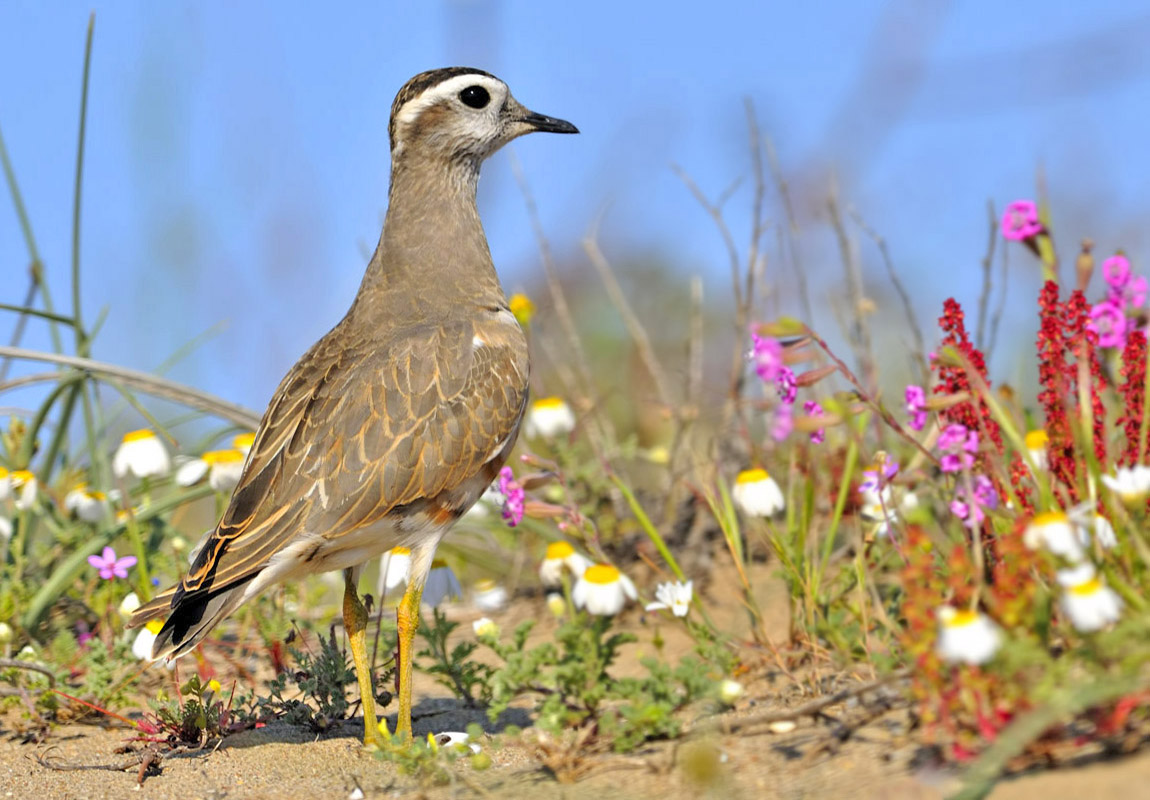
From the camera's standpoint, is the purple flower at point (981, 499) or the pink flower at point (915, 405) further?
the pink flower at point (915, 405)

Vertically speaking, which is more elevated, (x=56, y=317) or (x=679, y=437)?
(x=56, y=317)

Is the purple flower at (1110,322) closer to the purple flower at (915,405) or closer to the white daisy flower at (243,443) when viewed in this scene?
the purple flower at (915,405)

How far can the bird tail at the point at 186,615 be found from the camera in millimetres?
3885

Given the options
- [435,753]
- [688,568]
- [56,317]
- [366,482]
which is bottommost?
[688,568]

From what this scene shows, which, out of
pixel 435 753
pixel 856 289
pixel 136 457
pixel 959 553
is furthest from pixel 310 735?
pixel 856 289

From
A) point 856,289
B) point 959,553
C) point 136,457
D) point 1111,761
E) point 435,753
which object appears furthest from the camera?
point 856,289

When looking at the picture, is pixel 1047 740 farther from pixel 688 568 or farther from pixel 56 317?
pixel 56 317

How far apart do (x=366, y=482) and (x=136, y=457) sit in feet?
5.23

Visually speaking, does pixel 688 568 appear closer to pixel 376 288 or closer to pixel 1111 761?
pixel 376 288

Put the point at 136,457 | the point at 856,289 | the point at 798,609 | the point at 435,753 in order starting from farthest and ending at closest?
the point at 856,289 → the point at 136,457 → the point at 798,609 → the point at 435,753

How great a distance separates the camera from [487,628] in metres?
4.30

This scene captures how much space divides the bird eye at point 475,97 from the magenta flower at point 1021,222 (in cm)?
226

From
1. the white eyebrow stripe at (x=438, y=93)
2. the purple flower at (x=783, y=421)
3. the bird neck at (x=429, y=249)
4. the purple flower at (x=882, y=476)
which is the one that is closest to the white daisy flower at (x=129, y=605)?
the bird neck at (x=429, y=249)

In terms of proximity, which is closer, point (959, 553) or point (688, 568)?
point (959, 553)
